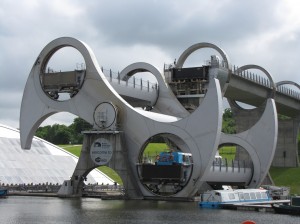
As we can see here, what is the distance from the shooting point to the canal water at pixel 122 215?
33.3 metres

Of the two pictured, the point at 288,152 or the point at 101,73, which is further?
the point at 288,152

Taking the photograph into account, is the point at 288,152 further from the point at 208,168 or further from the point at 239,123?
the point at 208,168

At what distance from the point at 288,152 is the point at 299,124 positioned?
4.70 meters

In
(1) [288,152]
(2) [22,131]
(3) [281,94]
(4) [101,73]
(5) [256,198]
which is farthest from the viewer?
(1) [288,152]

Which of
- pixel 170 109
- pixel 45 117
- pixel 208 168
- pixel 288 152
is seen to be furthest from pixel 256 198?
pixel 288 152

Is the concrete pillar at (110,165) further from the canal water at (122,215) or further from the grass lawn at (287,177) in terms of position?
the grass lawn at (287,177)

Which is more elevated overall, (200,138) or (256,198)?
(200,138)

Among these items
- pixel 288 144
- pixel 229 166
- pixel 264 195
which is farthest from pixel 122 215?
pixel 288 144

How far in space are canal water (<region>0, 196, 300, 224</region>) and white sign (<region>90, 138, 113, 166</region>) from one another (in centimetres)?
1145

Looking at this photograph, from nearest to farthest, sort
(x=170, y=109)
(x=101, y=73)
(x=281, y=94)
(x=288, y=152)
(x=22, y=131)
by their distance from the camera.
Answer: (x=101, y=73) < (x=22, y=131) < (x=170, y=109) < (x=281, y=94) < (x=288, y=152)

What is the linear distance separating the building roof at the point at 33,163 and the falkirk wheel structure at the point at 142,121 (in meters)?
2.78

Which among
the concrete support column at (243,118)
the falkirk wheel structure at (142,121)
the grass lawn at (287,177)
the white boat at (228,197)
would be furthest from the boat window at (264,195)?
the concrete support column at (243,118)

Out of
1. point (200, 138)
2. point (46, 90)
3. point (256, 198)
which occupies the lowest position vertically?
point (256, 198)

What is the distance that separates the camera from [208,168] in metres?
53.4
